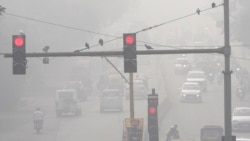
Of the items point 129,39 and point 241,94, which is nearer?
point 129,39

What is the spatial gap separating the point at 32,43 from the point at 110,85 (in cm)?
1299

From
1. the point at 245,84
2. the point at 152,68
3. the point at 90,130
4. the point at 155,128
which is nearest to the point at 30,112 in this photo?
the point at 90,130

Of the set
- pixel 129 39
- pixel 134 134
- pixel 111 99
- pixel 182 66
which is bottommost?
pixel 134 134

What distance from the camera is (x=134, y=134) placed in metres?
29.4

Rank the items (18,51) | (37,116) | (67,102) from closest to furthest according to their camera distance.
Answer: (18,51)
(37,116)
(67,102)

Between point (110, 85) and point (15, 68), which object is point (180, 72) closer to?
point (110, 85)

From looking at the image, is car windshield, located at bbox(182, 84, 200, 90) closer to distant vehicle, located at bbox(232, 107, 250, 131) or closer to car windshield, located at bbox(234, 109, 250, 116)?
car windshield, located at bbox(234, 109, 250, 116)

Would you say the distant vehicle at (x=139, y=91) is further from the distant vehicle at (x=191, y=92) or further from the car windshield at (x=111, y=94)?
the car windshield at (x=111, y=94)

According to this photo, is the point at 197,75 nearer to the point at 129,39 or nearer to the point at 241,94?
the point at 241,94

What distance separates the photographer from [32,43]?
83.0 metres

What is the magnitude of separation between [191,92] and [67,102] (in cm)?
1223

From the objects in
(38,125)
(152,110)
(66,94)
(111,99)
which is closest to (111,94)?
(111,99)

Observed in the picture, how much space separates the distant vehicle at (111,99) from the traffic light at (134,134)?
93.4 ft

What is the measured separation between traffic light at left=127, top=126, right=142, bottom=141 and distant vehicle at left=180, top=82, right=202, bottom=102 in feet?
112
